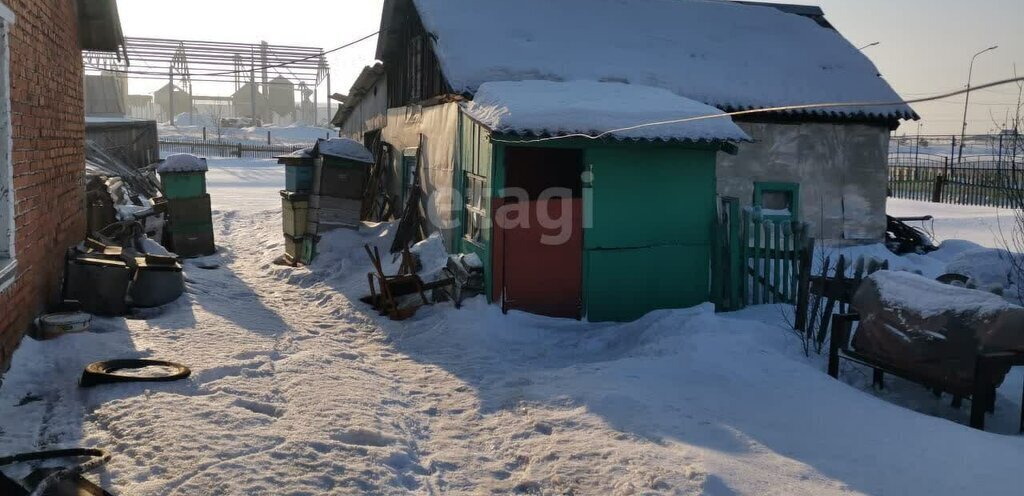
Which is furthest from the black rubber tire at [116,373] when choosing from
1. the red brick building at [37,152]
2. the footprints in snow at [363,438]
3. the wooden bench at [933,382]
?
the wooden bench at [933,382]

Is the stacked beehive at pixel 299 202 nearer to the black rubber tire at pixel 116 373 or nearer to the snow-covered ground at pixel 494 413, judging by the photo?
the snow-covered ground at pixel 494 413

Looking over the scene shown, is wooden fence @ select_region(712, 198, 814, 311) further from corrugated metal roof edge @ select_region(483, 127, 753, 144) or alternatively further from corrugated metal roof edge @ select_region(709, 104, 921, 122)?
corrugated metal roof edge @ select_region(709, 104, 921, 122)

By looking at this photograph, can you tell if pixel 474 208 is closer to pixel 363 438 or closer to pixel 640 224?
pixel 640 224

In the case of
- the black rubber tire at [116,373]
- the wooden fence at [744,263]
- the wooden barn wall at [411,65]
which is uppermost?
the wooden barn wall at [411,65]

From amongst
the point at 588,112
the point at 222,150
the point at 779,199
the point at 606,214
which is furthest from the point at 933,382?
the point at 222,150

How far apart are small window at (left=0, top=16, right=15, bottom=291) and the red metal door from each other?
16.3 feet

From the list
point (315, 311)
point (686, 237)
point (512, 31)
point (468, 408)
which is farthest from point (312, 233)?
point (468, 408)

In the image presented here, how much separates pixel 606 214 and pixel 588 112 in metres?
1.28

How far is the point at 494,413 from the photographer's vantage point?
251 inches

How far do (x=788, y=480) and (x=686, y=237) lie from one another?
5.53 m

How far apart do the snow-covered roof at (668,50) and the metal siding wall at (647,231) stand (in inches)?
113

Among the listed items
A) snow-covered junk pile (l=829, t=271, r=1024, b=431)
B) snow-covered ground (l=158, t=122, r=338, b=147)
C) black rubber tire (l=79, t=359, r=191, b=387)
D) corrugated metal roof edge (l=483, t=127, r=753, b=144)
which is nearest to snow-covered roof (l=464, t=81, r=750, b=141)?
corrugated metal roof edge (l=483, t=127, r=753, b=144)

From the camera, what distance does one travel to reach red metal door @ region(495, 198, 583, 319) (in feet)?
31.0

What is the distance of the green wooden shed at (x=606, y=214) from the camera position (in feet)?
30.6
